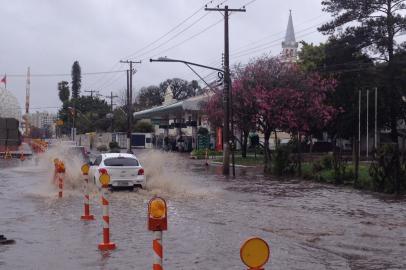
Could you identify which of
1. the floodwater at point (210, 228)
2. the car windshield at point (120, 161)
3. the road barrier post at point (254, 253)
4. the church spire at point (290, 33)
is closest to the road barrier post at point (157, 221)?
the road barrier post at point (254, 253)

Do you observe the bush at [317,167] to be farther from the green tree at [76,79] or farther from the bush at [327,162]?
the green tree at [76,79]

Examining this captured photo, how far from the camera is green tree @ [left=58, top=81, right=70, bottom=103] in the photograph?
150m

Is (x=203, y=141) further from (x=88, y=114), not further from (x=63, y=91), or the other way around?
(x=63, y=91)

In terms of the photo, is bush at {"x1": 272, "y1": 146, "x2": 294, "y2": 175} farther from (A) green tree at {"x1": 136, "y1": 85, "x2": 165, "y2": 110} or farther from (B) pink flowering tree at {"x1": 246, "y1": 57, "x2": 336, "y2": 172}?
(A) green tree at {"x1": 136, "y1": 85, "x2": 165, "y2": 110}

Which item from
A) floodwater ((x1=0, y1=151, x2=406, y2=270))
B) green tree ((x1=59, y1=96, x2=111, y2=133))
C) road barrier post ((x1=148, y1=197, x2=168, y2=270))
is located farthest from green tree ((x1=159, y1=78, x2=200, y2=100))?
road barrier post ((x1=148, y1=197, x2=168, y2=270))

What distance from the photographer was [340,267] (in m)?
9.51

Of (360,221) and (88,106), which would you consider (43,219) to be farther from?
(88,106)

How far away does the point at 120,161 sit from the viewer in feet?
74.6

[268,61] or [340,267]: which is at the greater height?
[268,61]

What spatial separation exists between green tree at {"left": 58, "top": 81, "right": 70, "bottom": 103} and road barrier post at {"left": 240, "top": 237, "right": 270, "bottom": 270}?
487ft

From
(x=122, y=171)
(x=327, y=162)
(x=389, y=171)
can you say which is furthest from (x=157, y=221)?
(x=327, y=162)

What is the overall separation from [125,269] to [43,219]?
612 centimetres

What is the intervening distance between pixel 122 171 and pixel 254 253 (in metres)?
17.8

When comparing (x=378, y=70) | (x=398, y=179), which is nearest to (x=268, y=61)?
(x=378, y=70)
